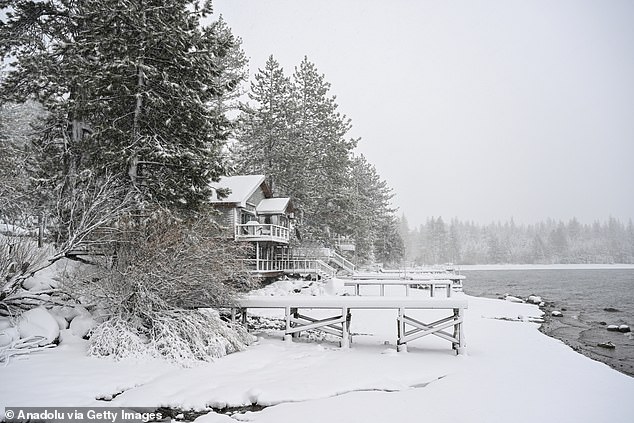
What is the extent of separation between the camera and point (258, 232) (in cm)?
2633

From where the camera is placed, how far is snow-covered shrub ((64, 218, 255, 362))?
36.0 feet

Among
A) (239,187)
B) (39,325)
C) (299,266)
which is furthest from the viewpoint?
(299,266)

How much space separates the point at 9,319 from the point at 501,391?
472 inches

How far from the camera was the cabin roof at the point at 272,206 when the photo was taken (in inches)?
1137

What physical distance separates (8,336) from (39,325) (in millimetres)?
859

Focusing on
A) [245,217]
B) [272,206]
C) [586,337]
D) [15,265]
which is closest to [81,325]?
[15,265]

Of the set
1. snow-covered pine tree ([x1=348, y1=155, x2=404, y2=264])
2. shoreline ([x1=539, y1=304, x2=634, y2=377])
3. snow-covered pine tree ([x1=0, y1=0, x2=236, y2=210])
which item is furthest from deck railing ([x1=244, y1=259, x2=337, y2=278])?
shoreline ([x1=539, y1=304, x2=634, y2=377])

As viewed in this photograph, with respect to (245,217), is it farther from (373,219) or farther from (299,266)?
(373,219)

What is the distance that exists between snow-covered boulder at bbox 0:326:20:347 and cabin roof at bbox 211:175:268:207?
14520mm

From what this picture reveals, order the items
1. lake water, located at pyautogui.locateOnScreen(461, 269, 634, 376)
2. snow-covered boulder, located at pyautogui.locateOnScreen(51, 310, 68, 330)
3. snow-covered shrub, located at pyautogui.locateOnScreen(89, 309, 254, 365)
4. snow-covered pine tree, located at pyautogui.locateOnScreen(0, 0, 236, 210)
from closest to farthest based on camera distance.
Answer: snow-covered shrub, located at pyautogui.locateOnScreen(89, 309, 254, 365), snow-covered boulder, located at pyautogui.locateOnScreen(51, 310, 68, 330), lake water, located at pyautogui.locateOnScreen(461, 269, 634, 376), snow-covered pine tree, located at pyautogui.locateOnScreen(0, 0, 236, 210)

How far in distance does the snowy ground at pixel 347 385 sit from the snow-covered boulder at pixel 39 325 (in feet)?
1.43

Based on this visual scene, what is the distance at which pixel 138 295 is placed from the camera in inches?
459

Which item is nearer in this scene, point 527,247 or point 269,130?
point 269,130

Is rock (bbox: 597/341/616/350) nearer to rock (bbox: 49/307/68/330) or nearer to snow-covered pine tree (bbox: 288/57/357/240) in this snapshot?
rock (bbox: 49/307/68/330)
